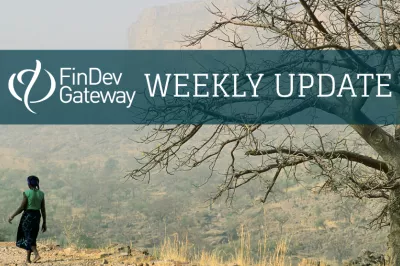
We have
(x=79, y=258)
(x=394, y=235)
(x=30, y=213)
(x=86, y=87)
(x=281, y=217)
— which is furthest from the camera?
(x=281, y=217)

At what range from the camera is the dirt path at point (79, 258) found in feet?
38.7

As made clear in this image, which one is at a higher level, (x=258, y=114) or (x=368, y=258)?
(x=258, y=114)

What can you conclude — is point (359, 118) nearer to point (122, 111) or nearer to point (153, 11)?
point (122, 111)

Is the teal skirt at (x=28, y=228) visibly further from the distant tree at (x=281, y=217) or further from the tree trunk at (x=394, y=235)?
the distant tree at (x=281, y=217)

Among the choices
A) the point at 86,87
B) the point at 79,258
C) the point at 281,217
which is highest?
the point at 86,87

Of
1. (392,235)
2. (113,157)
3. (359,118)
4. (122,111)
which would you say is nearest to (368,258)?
(392,235)

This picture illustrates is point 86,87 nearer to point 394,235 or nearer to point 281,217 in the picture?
point 281,217

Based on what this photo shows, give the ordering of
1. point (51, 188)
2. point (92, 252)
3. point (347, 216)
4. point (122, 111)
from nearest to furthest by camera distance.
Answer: point (92, 252) → point (347, 216) → point (51, 188) → point (122, 111)

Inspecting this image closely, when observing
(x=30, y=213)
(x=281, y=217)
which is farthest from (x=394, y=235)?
(x=281, y=217)

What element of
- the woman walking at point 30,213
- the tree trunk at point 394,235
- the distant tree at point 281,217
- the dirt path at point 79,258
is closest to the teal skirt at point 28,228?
the woman walking at point 30,213

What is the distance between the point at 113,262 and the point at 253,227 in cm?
2588

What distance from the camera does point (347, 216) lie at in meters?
35.5

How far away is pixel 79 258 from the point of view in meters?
12.6

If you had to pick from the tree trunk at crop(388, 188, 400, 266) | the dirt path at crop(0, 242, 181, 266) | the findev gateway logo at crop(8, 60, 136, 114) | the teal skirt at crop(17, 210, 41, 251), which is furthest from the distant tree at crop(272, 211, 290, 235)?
the teal skirt at crop(17, 210, 41, 251)
